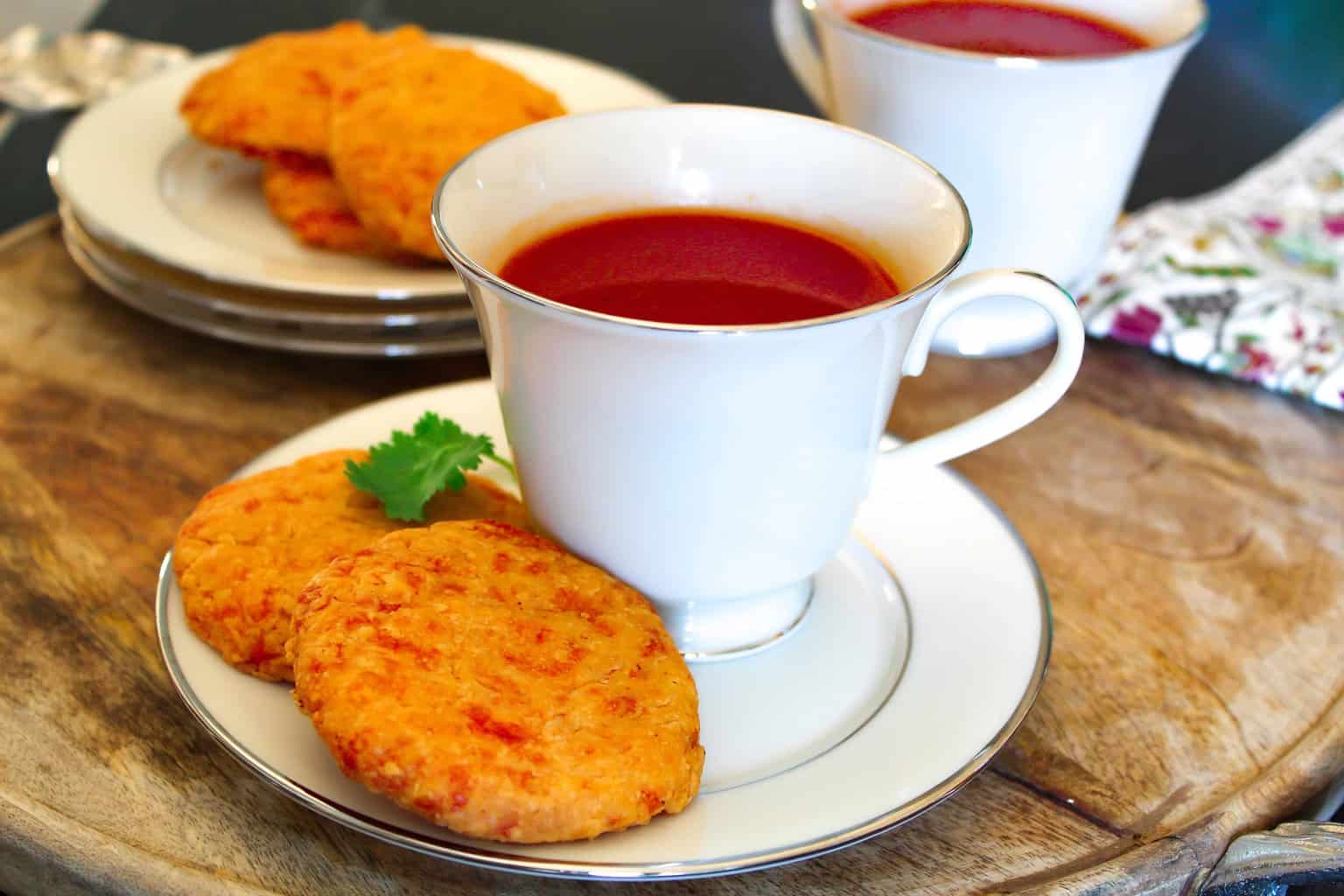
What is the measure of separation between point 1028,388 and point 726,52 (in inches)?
84.6

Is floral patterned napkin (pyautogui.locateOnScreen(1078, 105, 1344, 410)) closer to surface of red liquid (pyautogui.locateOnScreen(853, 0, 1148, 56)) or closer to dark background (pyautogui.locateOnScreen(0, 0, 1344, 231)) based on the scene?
surface of red liquid (pyautogui.locateOnScreen(853, 0, 1148, 56))

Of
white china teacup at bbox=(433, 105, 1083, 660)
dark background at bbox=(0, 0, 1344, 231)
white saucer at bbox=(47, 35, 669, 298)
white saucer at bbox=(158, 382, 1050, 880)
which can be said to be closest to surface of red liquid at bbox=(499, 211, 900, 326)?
white china teacup at bbox=(433, 105, 1083, 660)

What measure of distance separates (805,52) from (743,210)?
2.17 ft

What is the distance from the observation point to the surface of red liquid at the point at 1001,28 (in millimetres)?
1555

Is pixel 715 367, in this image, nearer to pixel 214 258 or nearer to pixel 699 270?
pixel 699 270

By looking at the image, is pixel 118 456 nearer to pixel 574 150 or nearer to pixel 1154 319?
pixel 574 150

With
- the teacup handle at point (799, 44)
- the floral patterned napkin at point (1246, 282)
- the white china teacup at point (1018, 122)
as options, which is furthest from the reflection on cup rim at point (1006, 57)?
the floral patterned napkin at point (1246, 282)

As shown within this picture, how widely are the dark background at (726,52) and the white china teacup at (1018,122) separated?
0.96m

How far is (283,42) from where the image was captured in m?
1.90

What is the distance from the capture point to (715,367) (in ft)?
2.97

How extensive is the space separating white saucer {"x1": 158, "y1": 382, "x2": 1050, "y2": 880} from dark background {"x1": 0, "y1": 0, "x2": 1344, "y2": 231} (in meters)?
1.51

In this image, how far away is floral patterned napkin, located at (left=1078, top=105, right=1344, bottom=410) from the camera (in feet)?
5.38

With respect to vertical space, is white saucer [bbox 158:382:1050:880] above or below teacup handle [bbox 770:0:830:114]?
below

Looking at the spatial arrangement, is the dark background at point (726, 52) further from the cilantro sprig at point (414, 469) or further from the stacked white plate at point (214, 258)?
the cilantro sprig at point (414, 469)
